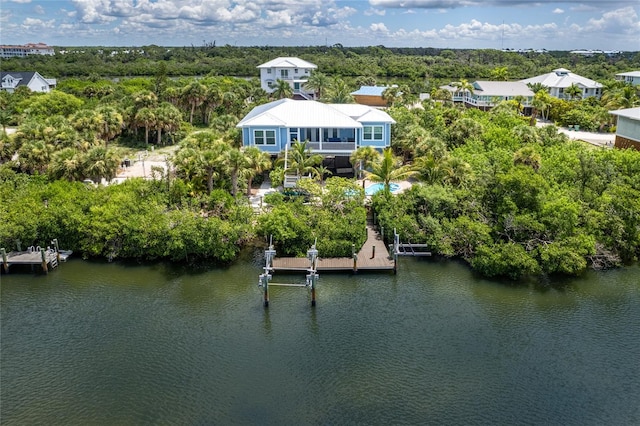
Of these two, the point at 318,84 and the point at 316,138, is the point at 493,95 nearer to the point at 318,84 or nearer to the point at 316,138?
the point at 318,84

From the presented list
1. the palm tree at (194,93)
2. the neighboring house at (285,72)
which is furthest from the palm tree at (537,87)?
the palm tree at (194,93)

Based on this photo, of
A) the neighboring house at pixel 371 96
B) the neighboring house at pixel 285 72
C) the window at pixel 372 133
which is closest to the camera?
the window at pixel 372 133

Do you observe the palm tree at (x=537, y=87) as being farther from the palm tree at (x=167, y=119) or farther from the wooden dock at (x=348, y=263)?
the wooden dock at (x=348, y=263)

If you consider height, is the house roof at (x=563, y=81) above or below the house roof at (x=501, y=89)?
above

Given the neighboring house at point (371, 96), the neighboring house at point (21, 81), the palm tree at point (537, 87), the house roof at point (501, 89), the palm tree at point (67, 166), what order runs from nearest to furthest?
the palm tree at point (67, 166) → the house roof at point (501, 89) → the palm tree at point (537, 87) → the neighboring house at point (371, 96) → the neighboring house at point (21, 81)

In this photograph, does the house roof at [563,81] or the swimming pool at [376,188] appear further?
the house roof at [563,81]

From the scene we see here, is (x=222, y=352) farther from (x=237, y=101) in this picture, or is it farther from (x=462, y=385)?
(x=237, y=101)

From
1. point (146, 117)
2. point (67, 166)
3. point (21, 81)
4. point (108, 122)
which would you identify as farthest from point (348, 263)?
point (21, 81)
